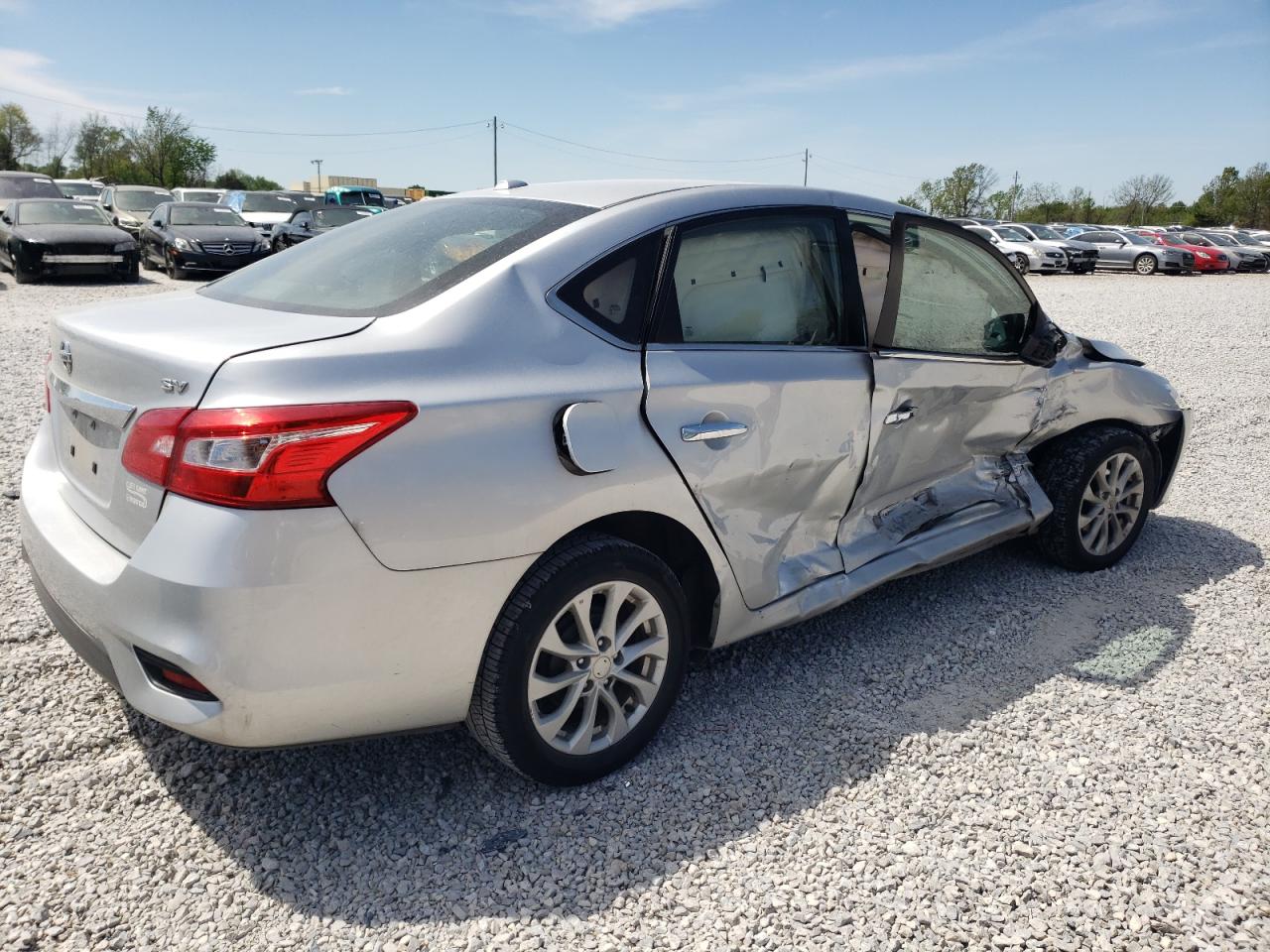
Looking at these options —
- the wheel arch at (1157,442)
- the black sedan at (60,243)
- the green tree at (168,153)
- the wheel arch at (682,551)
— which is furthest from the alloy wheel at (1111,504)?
the green tree at (168,153)

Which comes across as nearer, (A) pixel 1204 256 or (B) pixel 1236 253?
(A) pixel 1204 256

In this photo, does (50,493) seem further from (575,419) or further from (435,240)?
(575,419)

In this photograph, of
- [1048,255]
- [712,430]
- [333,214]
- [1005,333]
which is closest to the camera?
[712,430]

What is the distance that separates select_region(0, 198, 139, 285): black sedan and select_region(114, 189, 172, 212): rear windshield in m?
5.84

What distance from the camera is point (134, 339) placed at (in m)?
2.35

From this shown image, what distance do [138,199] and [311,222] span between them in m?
6.89

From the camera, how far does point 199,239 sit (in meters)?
16.7

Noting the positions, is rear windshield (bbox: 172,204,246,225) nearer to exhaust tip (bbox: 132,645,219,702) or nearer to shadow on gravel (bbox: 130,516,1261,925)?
shadow on gravel (bbox: 130,516,1261,925)

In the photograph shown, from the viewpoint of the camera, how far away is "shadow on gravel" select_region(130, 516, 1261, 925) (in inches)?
92.3

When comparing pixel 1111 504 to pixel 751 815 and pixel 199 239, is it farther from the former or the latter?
pixel 199 239

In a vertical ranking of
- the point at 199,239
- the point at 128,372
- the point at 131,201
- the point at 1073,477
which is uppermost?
the point at 131,201

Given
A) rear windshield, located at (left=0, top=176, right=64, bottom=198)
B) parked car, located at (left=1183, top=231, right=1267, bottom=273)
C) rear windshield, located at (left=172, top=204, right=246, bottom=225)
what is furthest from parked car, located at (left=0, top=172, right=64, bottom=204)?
parked car, located at (left=1183, top=231, right=1267, bottom=273)

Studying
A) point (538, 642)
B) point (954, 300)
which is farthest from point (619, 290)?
point (954, 300)

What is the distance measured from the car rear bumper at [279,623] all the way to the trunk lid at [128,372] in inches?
4.5
